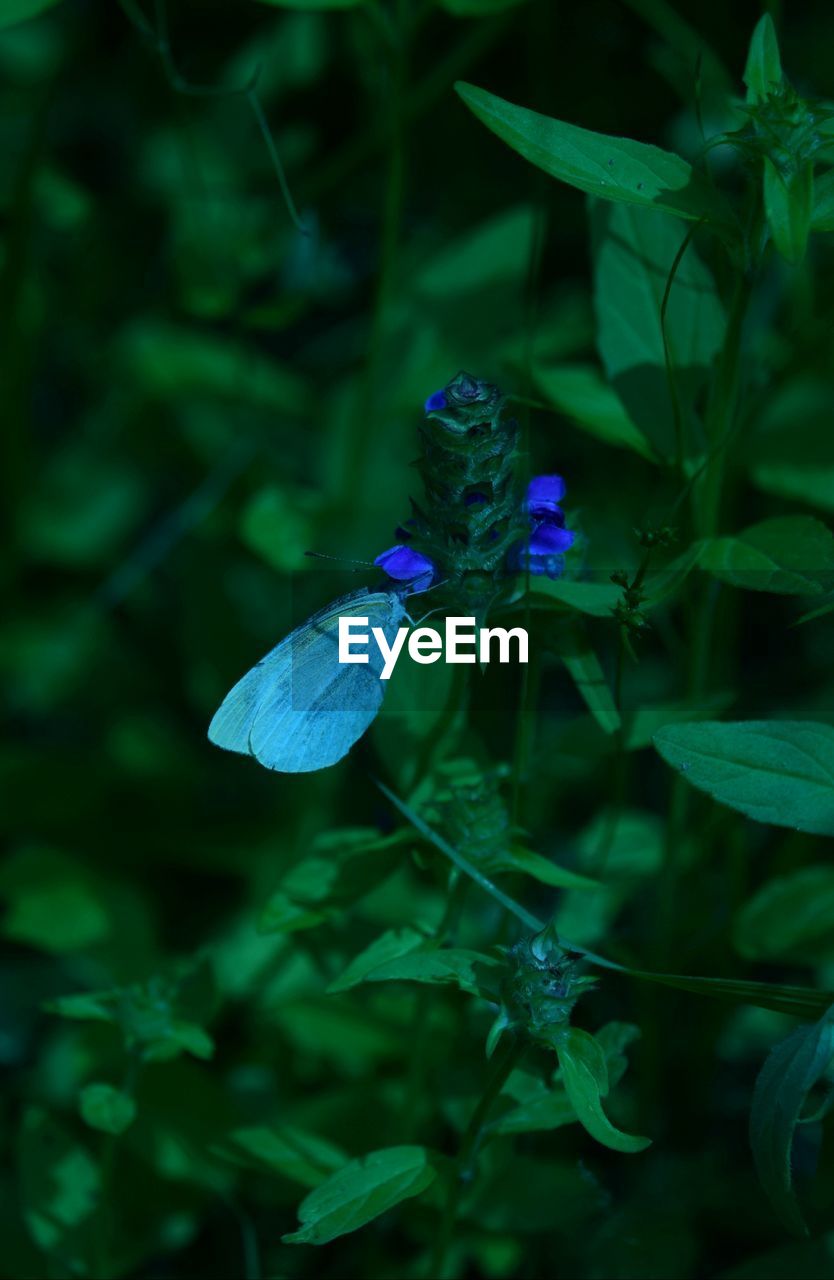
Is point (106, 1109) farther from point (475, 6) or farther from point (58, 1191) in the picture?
point (475, 6)

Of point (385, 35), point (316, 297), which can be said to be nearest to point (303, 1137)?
point (385, 35)

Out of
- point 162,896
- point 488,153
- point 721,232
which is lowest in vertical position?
point 162,896

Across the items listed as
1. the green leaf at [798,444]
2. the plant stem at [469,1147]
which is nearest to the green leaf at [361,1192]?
the plant stem at [469,1147]

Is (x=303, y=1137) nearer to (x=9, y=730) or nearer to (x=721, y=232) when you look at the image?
(x=721, y=232)

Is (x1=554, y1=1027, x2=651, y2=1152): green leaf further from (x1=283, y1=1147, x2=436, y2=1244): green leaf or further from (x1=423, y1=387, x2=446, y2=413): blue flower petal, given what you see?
(x1=423, y1=387, x2=446, y2=413): blue flower petal

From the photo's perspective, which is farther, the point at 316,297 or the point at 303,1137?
the point at 316,297

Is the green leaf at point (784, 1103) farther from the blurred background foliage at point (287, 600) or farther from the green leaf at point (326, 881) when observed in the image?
the green leaf at point (326, 881)
